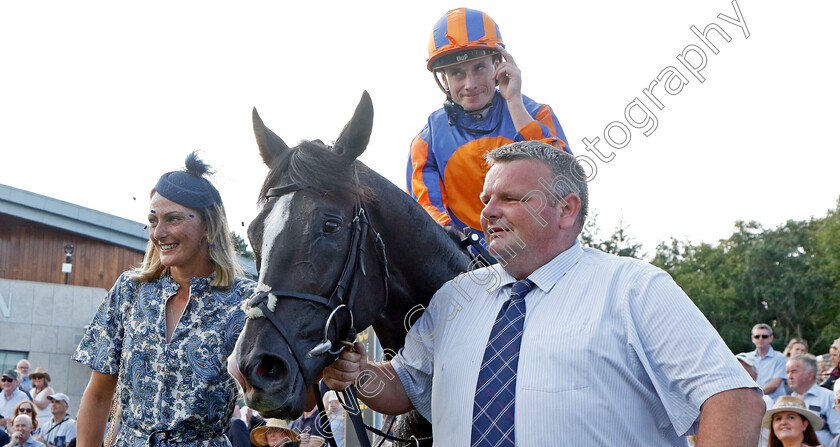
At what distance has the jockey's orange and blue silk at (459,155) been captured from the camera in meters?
4.07

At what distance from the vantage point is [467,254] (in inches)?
142

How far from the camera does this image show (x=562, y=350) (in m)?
2.45

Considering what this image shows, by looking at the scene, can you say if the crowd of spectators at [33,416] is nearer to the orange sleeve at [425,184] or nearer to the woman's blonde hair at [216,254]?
the woman's blonde hair at [216,254]

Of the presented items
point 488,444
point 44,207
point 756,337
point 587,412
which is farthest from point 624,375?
point 44,207

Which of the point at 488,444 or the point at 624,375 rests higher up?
the point at 624,375

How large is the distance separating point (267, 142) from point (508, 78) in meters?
1.49

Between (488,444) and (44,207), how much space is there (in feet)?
70.1

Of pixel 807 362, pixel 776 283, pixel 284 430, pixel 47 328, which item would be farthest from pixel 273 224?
pixel 776 283

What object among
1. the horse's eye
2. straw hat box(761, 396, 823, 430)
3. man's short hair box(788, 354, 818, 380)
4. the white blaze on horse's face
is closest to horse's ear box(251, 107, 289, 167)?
the white blaze on horse's face

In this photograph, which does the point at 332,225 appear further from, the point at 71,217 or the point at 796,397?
the point at 71,217

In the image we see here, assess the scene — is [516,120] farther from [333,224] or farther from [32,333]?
[32,333]

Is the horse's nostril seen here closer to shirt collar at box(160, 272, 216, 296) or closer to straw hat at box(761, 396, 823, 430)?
shirt collar at box(160, 272, 216, 296)

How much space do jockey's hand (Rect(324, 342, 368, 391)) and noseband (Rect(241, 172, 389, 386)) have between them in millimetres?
39

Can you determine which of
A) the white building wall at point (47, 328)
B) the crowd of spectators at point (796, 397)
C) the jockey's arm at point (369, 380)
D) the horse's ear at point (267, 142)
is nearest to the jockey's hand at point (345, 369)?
the jockey's arm at point (369, 380)
